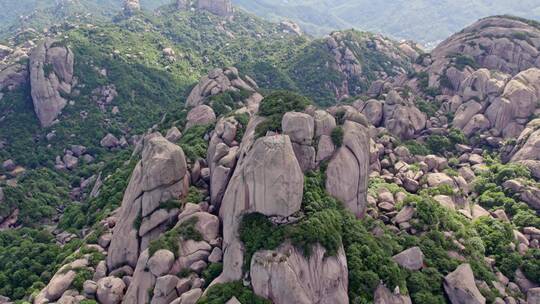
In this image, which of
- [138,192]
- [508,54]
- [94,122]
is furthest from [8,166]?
[508,54]

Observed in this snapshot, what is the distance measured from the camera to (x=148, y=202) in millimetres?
55531

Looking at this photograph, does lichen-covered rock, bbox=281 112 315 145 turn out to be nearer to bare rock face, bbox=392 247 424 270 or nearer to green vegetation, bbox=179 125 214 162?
green vegetation, bbox=179 125 214 162

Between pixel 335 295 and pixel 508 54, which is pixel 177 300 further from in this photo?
pixel 508 54

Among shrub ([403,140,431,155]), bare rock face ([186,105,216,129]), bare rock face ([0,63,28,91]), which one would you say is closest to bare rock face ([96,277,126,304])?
bare rock face ([186,105,216,129])

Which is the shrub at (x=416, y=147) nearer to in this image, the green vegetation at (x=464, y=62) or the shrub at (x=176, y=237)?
the green vegetation at (x=464, y=62)

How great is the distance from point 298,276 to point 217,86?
6558 cm

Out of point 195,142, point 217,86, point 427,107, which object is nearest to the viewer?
point 195,142

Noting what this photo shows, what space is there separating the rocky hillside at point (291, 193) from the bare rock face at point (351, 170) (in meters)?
0.27

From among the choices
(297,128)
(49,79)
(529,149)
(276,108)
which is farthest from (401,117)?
(49,79)

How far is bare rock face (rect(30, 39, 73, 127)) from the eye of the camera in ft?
428

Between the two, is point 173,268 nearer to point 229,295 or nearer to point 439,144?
point 229,295

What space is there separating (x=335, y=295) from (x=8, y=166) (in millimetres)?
98150

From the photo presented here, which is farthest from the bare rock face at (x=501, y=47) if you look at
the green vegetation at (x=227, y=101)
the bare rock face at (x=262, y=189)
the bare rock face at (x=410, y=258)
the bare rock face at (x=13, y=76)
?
the bare rock face at (x=13, y=76)

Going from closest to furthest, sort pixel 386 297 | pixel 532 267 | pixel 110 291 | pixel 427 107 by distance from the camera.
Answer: pixel 386 297, pixel 110 291, pixel 532 267, pixel 427 107
